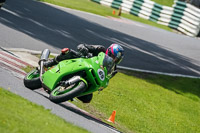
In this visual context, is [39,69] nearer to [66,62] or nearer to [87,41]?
[66,62]

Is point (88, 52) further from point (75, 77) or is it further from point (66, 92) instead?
point (66, 92)

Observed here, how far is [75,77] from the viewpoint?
8250mm

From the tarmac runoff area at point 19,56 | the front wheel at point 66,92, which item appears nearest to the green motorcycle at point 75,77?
the front wheel at point 66,92

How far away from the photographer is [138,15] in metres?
30.0

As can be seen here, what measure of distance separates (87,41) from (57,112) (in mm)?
9371

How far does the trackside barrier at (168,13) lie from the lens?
27.7 m

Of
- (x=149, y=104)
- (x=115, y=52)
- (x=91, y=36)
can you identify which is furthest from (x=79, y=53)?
(x=91, y=36)

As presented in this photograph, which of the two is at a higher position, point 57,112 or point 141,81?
point 57,112

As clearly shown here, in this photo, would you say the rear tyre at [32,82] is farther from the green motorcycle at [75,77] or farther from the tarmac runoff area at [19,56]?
the tarmac runoff area at [19,56]

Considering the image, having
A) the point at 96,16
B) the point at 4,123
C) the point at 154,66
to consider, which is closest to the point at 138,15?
the point at 96,16

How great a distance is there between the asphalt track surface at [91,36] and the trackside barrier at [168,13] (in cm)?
234

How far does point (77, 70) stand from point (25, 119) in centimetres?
256

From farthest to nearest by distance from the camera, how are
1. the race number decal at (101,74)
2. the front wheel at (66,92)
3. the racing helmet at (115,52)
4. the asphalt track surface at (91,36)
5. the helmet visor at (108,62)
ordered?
the asphalt track surface at (91,36)
the racing helmet at (115,52)
the helmet visor at (108,62)
the race number decal at (101,74)
the front wheel at (66,92)

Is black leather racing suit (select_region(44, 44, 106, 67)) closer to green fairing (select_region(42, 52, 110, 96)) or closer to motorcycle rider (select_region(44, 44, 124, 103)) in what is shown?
motorcycle rider (select_region(44, 44, 124, 103))
